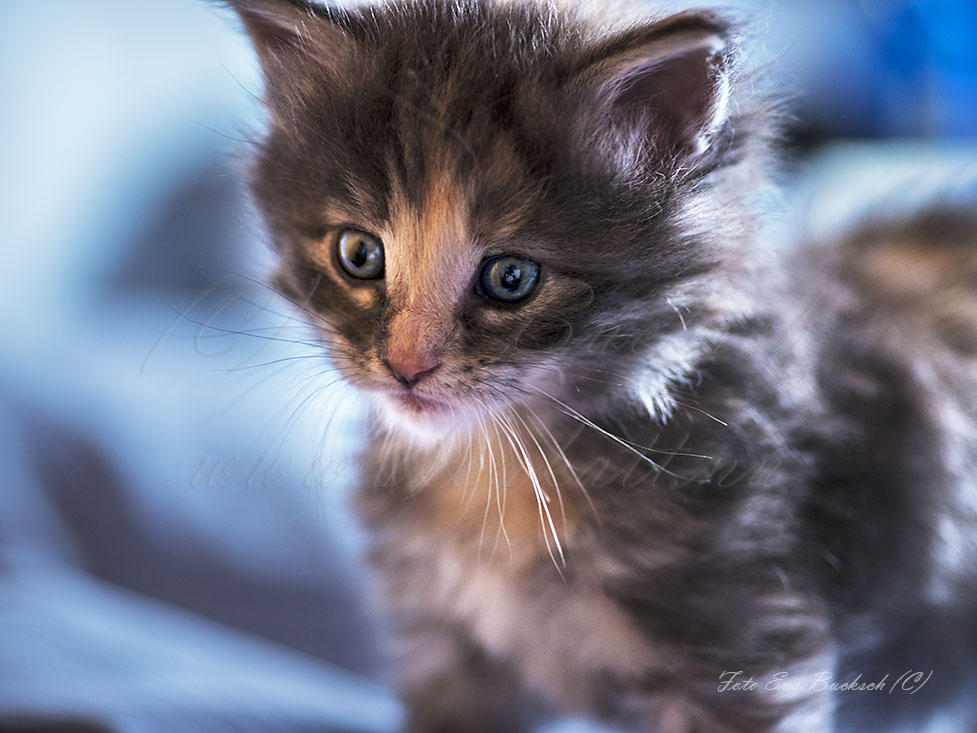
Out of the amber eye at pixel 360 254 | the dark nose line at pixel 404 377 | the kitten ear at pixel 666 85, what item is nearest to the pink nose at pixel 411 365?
the dark nose line at pixel 404 377

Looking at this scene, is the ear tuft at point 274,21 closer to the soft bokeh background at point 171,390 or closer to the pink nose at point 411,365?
the soft bokeh background at point 171,390

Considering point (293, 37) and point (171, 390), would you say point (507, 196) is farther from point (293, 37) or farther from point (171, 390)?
point (171, 390)

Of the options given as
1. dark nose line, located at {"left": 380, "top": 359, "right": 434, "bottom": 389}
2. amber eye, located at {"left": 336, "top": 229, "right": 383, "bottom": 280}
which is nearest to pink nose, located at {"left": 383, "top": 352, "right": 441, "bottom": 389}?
dark nose line, located at {"left": 380, "top": 359, "right": 434, "bottom": 389}

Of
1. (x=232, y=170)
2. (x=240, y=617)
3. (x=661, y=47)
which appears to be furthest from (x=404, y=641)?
(x=661, y=47)

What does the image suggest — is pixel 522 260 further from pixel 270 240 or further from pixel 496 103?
pixel 270 240

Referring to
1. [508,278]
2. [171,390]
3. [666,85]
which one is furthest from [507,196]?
[171,390]

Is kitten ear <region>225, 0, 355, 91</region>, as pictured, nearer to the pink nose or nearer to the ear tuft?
the ear tuft
